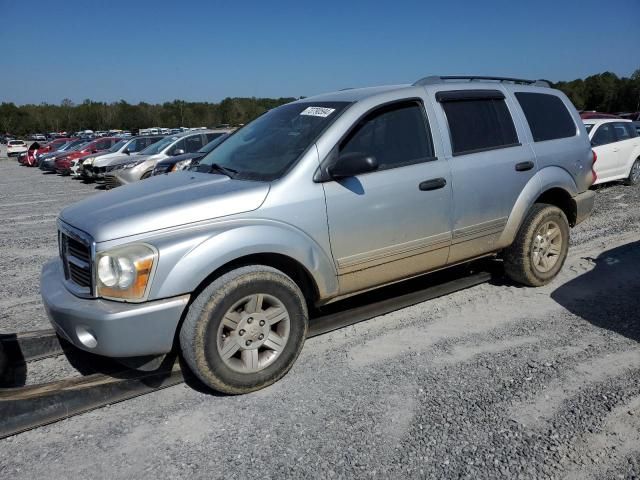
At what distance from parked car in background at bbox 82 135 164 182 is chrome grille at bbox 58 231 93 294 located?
583 inches

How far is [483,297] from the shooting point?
4.85 meters

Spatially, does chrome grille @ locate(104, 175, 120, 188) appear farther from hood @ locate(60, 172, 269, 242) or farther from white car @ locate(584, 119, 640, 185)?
white car @ locate(584, 119, 640, 185)

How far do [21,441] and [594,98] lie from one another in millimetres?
73252

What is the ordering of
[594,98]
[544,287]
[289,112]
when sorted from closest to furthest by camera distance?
→ [289,112]
[544,287]
[594,98]

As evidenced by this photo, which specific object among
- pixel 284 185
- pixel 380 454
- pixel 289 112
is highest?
pixel 289 112

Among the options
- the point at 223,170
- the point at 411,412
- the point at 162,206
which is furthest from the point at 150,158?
the point at 411,412

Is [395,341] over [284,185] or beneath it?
beneath

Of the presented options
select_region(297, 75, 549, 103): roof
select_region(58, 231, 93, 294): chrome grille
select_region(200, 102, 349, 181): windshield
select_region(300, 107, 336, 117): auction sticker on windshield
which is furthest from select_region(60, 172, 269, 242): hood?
select_region(297, 75, 549, 103): roof

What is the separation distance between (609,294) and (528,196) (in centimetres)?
128

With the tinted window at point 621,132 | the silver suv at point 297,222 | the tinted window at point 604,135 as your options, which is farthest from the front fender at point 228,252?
the tinted window at point 621,132

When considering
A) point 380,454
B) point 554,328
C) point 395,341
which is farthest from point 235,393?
point 554,328

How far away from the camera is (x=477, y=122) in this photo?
433 centimetres

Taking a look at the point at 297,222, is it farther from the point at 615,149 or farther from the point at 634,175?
the point at 634,175

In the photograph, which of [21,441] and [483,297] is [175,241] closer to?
[21,441]
